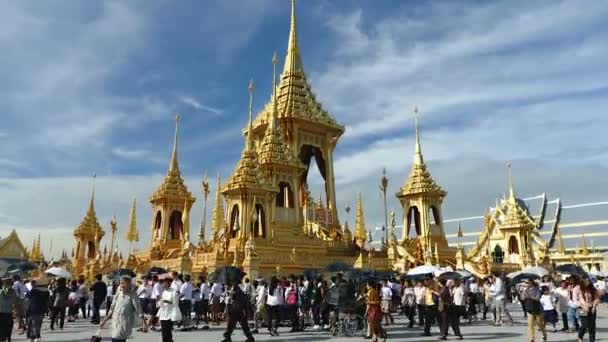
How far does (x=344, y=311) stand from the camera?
13961 millimetres

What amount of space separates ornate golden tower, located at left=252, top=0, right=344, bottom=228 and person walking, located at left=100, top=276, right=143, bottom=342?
32.9 m

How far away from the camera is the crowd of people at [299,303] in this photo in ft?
36.6

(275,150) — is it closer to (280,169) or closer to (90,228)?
(280,169)

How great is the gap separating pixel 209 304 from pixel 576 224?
5955 cm

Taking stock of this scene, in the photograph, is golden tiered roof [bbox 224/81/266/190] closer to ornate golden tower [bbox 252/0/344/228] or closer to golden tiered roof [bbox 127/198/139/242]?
ornate golden tower [bbox 252/0/344/228]

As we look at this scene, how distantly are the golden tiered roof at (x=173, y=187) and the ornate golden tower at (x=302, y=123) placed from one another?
7471 millimetres

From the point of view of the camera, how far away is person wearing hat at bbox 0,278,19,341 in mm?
10789

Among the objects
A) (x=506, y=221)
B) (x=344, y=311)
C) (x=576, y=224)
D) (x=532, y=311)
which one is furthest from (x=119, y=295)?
(x=576, y=224)

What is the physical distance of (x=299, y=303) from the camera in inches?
643

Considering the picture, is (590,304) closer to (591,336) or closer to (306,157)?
(591,336)

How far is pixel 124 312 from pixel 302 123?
115 ft

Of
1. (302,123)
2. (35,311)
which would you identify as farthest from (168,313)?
(302,123)

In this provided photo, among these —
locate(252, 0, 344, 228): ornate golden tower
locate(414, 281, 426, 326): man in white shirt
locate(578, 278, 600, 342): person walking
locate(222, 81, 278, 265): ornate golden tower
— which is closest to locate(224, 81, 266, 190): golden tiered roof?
locate(222, 81, 278, 265): ornate golden tower

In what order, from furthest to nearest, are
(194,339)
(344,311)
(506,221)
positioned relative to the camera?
(506,221) → (344,311) → (194,339)
